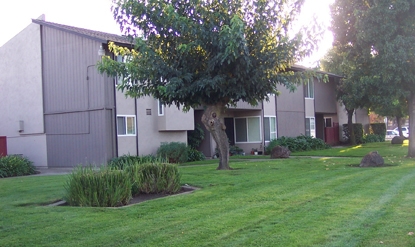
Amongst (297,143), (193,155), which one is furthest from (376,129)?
(193,155)

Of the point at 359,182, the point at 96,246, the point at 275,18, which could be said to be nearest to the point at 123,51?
the point at 275,18

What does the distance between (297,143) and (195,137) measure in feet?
23.2

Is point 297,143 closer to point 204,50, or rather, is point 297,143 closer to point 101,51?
point 101,51

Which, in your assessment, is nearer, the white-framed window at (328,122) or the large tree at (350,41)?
the large tree at (350,41)

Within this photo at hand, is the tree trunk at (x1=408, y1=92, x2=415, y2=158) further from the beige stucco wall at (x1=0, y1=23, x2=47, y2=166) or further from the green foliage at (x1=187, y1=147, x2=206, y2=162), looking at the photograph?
the beige stucco wall at (x1=0, y1=23, x2=47, y2=166)

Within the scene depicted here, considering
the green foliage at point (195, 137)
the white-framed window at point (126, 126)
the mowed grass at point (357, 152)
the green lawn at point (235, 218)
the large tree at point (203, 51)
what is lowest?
the green lawn at point (235, 218)

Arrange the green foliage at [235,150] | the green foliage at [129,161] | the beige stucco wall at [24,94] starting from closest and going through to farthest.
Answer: the green foliage at [129,161]
the beige stucco wall at [24,94]
the green foliage at [235,150]

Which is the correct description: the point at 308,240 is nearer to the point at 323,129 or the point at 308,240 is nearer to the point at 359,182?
the point at 359,182

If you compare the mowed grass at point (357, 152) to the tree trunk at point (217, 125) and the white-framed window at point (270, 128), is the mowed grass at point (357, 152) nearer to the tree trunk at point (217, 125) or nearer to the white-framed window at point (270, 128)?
the white-framed window at point (270, 128)

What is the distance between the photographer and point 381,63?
21078mm

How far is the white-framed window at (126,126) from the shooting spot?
2278 centimetres

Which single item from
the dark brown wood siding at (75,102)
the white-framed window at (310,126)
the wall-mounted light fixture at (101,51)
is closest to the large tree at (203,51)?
the wall-mounted light fixture at (101,51)

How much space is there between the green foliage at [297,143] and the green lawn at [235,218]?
17.4m

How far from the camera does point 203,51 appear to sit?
591 inches
